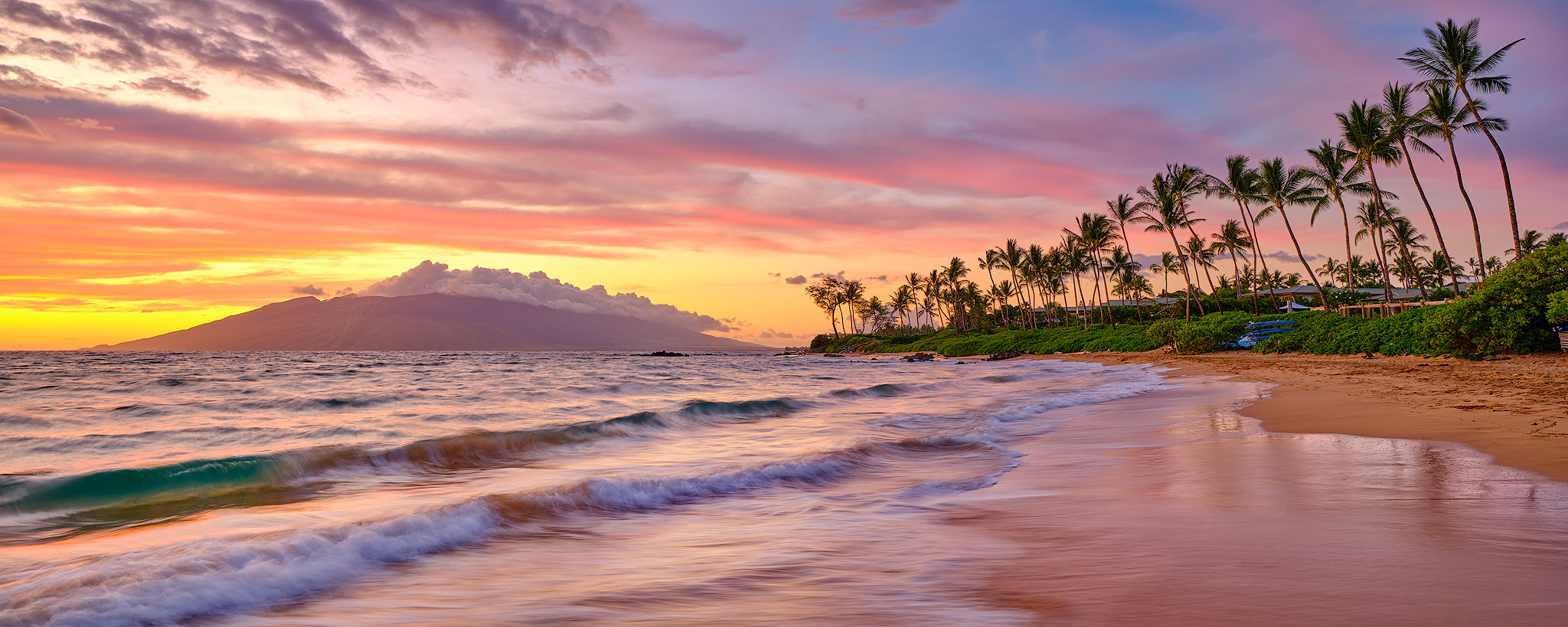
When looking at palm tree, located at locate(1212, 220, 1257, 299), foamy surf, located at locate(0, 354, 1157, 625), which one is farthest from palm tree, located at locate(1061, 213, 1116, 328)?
foamy surf, located at locate(0, 354, 1157, 625)

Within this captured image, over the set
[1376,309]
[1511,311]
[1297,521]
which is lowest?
[1297,521]

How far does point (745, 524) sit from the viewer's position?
5.97m

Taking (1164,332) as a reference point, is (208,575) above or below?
above

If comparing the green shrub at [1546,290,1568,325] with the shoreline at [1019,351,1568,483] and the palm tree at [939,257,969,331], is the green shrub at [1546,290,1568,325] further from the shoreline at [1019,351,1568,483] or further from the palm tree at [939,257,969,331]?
A: the palm tree at [939,257,969,331]

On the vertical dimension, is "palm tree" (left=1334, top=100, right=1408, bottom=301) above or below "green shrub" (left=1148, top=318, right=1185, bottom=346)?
above

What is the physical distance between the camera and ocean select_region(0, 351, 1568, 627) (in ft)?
12.0

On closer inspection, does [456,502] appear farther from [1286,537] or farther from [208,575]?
[1286,537]

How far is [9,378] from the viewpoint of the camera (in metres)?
31.3

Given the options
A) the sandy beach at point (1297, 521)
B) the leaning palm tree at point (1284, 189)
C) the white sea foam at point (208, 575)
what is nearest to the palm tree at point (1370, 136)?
the leaning palm tree at point (1284, 189)

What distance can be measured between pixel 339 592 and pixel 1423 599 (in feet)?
17.9

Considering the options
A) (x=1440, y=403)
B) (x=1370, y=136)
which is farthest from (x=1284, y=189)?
(x=1440, y=403)

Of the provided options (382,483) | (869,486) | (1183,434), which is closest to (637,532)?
(869,486)

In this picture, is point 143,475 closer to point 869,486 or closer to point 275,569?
point 275,569

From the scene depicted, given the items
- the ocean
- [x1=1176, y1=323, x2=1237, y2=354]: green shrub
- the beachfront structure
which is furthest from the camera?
the beachfront structure
